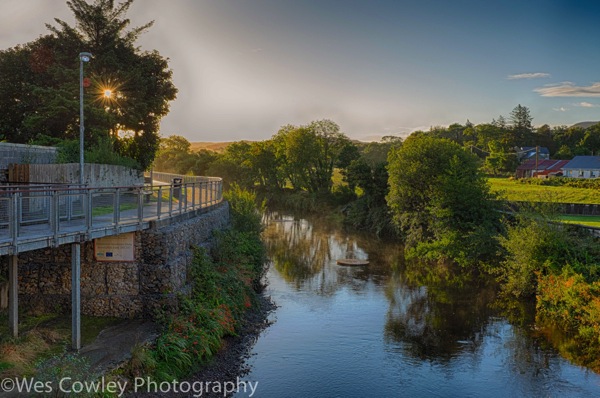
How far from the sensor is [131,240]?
52.1ft

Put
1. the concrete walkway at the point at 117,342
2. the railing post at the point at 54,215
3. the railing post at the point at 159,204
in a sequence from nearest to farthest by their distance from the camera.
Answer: the railing post at the point at 54,215 < the concrete walkway at the point at 117,342 < the railing post at the point at 159,204

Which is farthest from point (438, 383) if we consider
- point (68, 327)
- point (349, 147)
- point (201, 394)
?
point (349, 147)

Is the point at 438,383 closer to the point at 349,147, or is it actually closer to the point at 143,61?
the point at 143,61

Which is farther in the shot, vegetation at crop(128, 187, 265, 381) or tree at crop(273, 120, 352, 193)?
tree at crop(273, 120, 352, 193)

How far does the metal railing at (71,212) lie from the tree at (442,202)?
19.6 metres

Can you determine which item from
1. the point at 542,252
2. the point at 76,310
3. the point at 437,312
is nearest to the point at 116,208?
the point at 76,310

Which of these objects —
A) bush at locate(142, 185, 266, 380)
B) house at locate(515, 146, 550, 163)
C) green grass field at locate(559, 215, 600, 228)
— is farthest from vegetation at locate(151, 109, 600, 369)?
house at locate(515, 146, 550, 163)

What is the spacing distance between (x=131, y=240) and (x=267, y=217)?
42.1 meters

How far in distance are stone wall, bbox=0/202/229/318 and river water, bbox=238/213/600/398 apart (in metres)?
4.06

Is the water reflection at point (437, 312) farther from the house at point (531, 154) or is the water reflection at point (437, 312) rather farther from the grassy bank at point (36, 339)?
the house at point (531, 154)

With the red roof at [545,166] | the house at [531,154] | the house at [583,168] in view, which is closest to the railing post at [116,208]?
the red roof at [545,166]

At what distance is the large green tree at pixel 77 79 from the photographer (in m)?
31.2

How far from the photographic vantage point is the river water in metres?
15.4

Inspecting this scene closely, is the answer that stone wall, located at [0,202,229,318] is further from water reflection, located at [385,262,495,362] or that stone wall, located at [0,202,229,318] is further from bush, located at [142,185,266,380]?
water reflection, located at [385,262,495,362]
